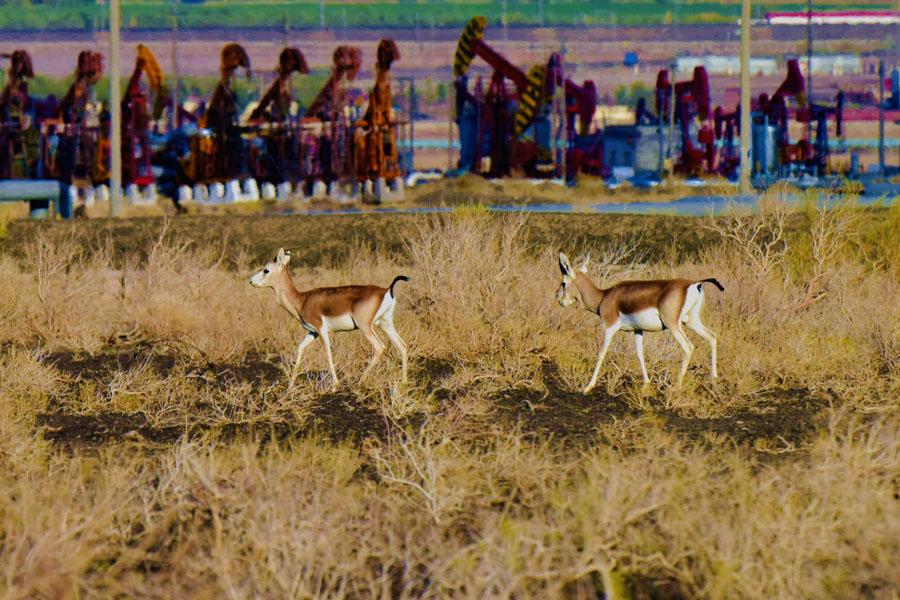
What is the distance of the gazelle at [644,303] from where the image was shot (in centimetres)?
1081

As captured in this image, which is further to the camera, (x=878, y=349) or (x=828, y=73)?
(x=828, y=73)

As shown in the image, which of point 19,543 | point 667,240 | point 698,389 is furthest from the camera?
point 667,240

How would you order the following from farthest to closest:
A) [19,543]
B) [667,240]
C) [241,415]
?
[667,240] < [241,415] < [19,543]

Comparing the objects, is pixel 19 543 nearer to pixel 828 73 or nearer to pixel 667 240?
pixel 667 240

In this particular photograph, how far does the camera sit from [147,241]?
2402 cm

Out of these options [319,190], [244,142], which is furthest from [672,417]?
[244,142]

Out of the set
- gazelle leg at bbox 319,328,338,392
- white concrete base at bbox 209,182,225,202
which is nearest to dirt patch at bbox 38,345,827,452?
gazelle leg at bbox 319,328,338,392

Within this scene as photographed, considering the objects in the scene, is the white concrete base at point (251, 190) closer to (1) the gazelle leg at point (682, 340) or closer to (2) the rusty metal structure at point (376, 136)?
(2) the rusty metal structure at point (376, 136)

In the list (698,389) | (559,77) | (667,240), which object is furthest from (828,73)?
(698,389)

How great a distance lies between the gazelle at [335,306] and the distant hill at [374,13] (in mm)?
138889

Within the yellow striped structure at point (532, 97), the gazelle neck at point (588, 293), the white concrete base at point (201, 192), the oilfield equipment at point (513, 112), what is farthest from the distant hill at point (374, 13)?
the gazelle neck at point (588, 293)

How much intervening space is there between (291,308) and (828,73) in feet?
450

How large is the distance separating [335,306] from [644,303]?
251 centimetres

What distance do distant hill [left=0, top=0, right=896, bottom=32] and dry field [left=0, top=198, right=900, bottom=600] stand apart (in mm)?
135086
